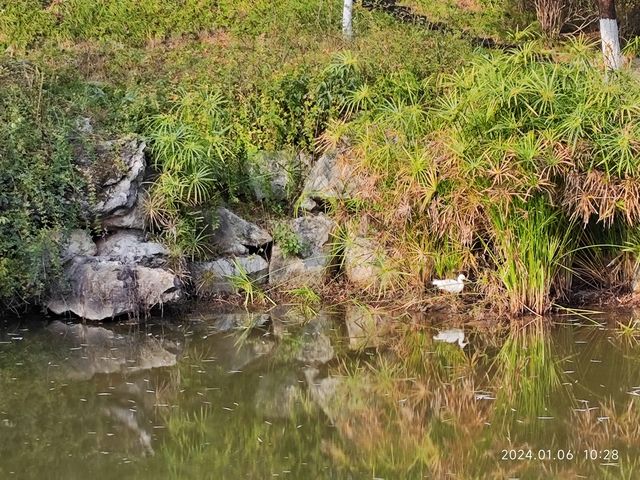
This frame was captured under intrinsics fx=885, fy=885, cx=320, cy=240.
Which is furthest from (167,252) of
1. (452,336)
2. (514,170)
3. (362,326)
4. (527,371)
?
(527,371)

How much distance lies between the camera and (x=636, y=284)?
750 centimetres

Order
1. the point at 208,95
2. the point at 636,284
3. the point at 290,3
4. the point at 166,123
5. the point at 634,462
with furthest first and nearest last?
1. the point at 290,3
2. the point at 208,95
3. the point at 166,123
4. the point at 636,284
5. the point at 634,462

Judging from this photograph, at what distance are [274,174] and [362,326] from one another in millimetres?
2038

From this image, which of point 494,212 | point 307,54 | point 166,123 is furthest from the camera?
point 307,54

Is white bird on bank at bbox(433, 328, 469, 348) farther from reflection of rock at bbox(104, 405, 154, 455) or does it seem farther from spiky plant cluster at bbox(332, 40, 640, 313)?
reflection of rock at bbox(104, 405, 154, 455)

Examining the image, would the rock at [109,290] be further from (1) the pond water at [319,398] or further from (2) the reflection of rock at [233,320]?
(2) the reflection of rock at [233,320]

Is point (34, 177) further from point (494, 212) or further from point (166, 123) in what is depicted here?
point (494, 212)

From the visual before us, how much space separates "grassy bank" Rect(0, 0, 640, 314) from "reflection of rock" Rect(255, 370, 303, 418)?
74.1 inches

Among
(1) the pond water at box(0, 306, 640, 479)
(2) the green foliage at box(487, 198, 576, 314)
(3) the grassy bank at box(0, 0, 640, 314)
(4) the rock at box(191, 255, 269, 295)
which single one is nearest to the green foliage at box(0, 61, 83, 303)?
(3) the grassy bank at box(0, 0, 640, 314)

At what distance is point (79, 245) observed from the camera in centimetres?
748

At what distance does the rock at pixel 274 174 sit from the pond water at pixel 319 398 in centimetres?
147

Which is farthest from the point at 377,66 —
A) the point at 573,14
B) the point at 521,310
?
the point at 573,14

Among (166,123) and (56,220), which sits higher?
(166,123)

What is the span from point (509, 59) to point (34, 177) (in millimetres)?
4061
